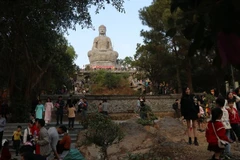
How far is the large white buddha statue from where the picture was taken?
39.7 meters

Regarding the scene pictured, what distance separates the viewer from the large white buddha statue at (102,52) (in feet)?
130

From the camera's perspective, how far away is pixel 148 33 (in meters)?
23.6

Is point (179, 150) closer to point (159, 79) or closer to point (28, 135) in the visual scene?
point (28, 135)

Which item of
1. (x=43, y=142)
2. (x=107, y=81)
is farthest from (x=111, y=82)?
(x=43, y=142)

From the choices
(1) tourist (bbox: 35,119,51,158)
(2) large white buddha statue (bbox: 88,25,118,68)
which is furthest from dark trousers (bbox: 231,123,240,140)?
(2) large white buddha statue (bbox: 88,25,118,68)

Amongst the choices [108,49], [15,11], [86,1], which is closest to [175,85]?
[108,49]

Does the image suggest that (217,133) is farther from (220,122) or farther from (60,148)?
(60,148)

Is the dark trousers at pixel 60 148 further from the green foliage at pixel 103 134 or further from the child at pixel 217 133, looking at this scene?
the child at pixel 217 133

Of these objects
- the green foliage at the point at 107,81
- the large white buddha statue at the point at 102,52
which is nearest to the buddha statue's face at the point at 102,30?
the large white buddha statue at the point at 102,52

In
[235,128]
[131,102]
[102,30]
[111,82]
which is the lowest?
[235,128]

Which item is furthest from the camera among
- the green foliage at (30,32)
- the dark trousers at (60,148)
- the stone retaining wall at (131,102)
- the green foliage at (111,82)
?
the green foliage at (111,82)

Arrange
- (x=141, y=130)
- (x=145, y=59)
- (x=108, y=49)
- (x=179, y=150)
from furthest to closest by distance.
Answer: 1. (x=108, y=49)
2. (x=145, y=59)
3. (x=141, y=130)
4. (x=179, y=150)

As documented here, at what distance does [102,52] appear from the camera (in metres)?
39.7

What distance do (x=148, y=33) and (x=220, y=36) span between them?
22.4 m
